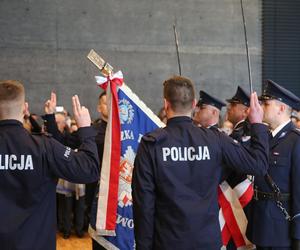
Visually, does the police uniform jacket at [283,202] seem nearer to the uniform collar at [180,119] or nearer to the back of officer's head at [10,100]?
the uniform collar at [180,119]

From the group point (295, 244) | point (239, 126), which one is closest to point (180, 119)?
point (295, 244)

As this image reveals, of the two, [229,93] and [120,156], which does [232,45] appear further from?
[120,156]

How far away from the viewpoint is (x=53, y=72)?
27.2 feet

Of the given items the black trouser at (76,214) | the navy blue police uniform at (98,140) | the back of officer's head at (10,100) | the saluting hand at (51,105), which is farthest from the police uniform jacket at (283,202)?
the black trouser at (76,214)

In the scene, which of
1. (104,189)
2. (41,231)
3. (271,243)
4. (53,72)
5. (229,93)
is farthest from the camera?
(229,93)

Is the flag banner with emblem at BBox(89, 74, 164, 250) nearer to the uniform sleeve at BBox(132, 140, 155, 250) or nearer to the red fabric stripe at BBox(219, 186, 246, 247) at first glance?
the red fabric stripe at BBox(219, 186, 246, 247)

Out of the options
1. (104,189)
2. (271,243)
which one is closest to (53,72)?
(104,189)

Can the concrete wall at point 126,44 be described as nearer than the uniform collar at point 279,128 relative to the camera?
No

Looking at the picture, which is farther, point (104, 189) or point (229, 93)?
point (229, 93)

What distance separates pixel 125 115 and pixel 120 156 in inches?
11.1

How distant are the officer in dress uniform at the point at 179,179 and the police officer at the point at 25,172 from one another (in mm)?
284

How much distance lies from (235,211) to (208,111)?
1146mm

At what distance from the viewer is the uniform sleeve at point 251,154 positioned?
2.31 metres

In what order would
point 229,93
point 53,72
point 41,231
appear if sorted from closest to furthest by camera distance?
point 41,231
point 53,72
point 229,93
